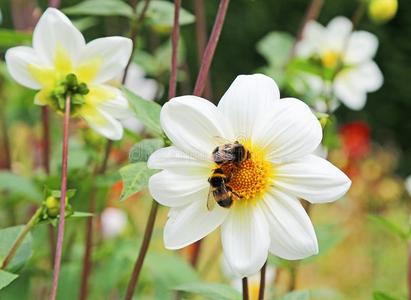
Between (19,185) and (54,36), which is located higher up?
(54,36)

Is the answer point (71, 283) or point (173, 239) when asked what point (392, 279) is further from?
point (173, 239)

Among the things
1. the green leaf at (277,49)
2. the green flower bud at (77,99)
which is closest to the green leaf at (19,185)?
the green flower bud at (77,99)

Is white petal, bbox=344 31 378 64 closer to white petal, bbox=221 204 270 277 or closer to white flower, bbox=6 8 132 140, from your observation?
white flower, bbox=6 8 132 140

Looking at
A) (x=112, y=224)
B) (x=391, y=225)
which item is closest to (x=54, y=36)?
(x=391, y=225)

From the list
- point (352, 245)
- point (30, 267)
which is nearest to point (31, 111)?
point (30, 267)

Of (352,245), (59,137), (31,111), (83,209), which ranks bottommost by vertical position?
(352,245)

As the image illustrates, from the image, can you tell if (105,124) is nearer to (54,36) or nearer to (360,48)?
(54,36)
